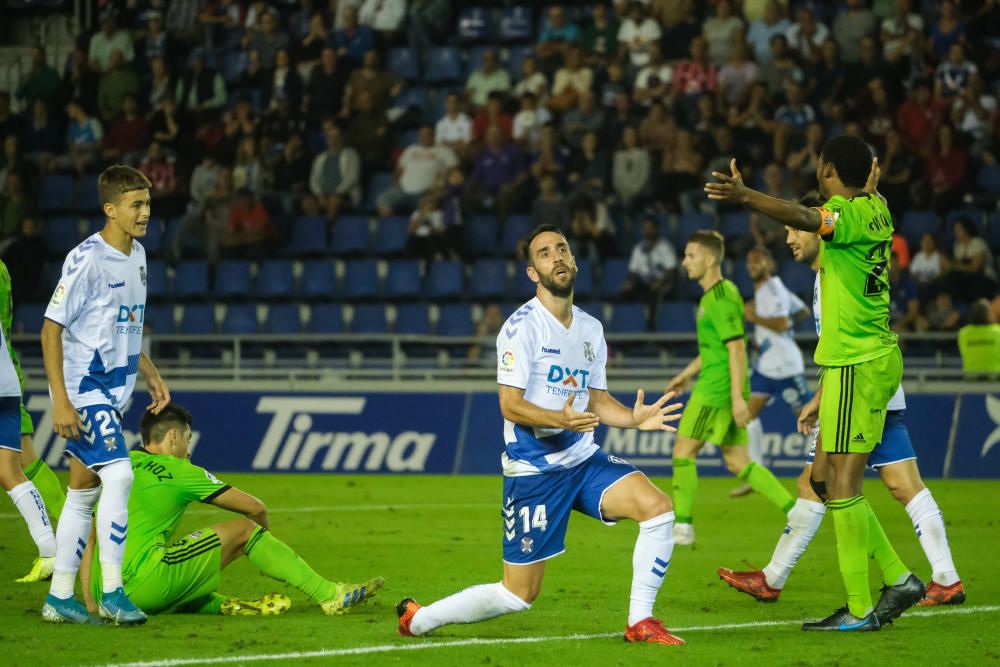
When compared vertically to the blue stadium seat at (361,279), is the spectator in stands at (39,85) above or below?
above

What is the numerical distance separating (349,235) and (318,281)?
96 cm

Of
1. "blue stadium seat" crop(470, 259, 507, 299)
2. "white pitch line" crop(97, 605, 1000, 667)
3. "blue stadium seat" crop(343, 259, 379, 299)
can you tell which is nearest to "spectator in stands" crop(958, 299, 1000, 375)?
"blue stadium seat" crop(470, 259, 507, 299)

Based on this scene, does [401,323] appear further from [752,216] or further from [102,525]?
[102,525]

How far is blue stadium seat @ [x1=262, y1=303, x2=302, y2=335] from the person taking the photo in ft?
70.7

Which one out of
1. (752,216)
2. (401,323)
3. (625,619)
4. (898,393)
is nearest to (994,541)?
(898,393)

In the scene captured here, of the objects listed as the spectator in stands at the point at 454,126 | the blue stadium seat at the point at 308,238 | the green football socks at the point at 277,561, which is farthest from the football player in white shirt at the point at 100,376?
the spectator in stands at the point at 454,126

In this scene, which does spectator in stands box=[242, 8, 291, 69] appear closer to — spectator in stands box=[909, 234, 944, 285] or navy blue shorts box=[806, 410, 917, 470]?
spectator in stands box=[909, 234, 944, 285]

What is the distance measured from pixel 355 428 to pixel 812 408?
34.1 ft

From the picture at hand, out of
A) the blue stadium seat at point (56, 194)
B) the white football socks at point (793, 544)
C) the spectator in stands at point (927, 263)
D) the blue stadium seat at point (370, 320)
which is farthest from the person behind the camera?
the blue stadium seat at point (56, 194)

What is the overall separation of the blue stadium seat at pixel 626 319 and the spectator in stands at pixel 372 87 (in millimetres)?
5392

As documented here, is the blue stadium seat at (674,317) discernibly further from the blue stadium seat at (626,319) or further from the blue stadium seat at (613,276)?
the blue stadium seat at (613,276)

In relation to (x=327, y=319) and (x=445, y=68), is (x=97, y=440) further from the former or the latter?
(x=445, y=68)

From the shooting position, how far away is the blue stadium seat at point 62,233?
23672 mm

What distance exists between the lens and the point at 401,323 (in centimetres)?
2134
